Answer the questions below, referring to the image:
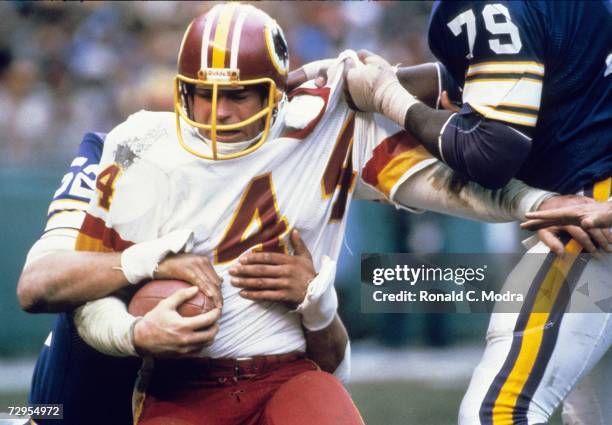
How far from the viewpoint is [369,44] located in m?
3.34

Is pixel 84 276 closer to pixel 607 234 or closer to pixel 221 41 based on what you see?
pixel 221 41

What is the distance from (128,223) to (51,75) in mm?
2111

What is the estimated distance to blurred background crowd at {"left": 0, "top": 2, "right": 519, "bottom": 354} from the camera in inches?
128

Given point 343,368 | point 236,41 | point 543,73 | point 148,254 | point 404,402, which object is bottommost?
point 404,402

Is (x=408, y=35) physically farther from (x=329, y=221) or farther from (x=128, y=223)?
(x=128, y=223)

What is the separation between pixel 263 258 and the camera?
1.71 m

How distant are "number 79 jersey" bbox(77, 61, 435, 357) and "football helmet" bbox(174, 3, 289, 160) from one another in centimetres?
4

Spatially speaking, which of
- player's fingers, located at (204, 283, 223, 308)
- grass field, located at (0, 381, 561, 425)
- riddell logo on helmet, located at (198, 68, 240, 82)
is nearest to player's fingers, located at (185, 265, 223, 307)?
player's fingers, located at (204, 283, 223, 308)

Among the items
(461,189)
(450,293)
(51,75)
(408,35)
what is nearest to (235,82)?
(461,189)

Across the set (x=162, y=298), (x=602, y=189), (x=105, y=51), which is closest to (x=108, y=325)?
(x=162, y=298)

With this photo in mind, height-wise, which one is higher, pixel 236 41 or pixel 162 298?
pixel 236 41

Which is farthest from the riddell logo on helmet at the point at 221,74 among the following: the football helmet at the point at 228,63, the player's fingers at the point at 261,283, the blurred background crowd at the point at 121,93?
the blurred background crowd at the point at 121,93

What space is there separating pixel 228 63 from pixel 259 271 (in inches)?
14.0

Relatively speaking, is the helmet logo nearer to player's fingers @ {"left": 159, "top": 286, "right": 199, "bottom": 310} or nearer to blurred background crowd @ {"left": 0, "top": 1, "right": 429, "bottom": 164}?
player's fingers @ {"left": 159, "top": 286, "right": 199, "bottom": 310}
